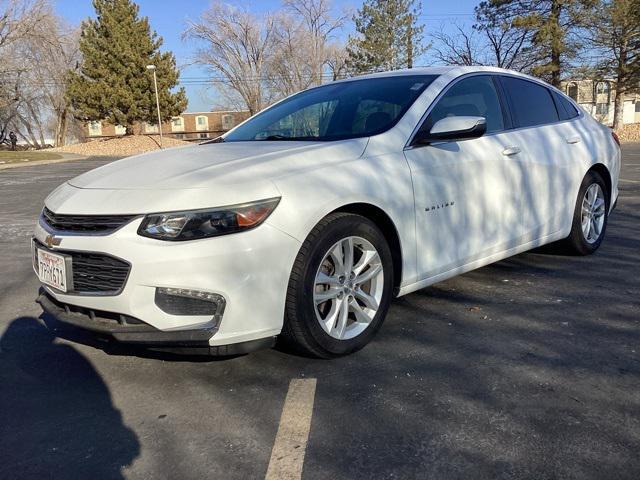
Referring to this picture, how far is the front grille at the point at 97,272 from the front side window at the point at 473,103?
2.03 m

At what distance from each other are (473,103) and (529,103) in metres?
0.73

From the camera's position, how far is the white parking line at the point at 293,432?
2047mm

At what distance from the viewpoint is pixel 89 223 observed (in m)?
2.62

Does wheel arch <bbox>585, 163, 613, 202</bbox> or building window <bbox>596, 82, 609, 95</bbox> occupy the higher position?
building window <bbox>596, 82, 609, 95</bbox>

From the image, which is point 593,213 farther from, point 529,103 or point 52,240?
point 52,240

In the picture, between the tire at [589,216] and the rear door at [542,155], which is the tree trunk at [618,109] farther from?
the rear door at [542,155]

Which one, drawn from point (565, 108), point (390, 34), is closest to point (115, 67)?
point (390, 34)

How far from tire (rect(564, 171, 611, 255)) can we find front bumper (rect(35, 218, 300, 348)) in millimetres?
3045

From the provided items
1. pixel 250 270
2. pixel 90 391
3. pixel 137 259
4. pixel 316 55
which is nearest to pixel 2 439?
pixel 90 391

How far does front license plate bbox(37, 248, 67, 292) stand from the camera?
2670mm

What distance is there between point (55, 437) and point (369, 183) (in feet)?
6.29

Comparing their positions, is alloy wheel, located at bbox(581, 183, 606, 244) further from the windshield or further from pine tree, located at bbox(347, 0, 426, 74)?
pine tree, located at bbox(347, 0, 426, 74)

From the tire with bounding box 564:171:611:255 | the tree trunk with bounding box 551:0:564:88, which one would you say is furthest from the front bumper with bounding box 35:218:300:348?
the tree trunk with bounding box 551:0:564:88

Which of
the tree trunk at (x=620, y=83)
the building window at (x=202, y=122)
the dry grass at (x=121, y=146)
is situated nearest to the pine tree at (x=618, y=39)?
the tree trunk at (x=620, y=83)
